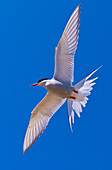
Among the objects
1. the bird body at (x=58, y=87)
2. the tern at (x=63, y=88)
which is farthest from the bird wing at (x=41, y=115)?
the bird body at (x=58, y=87)

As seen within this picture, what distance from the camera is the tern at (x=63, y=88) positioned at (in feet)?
27.0

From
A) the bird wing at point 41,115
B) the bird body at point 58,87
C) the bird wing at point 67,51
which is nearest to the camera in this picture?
the bird wing at point 67,51

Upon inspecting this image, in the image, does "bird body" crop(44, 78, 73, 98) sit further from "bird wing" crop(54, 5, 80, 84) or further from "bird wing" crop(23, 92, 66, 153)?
"bird wing" crop(23, 92, 66, 153)

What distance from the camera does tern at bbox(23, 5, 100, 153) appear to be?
823 centimetres

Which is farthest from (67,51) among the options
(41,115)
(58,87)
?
(41,115)

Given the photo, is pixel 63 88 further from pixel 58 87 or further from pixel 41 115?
pixel 41 115

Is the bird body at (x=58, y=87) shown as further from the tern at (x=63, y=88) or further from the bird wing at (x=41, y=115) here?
the bird wing at (x=41, y=115)

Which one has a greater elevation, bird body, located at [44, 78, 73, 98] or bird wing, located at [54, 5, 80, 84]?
bird wing, located at [54, 5, 80, 84]

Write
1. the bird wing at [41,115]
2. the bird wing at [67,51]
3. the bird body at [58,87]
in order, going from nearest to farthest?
the bird wing at [67,51] < the bird body at [58,87] < the bird wing at [41,115]

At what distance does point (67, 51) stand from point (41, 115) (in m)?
2.06

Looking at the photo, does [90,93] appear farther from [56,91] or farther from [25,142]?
[25,142]

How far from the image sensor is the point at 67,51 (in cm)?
841

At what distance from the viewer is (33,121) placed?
9.50 m

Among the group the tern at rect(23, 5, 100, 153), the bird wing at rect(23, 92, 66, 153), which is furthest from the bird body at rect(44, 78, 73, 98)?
the bird wing at rect(23, 92, 66, 153)
